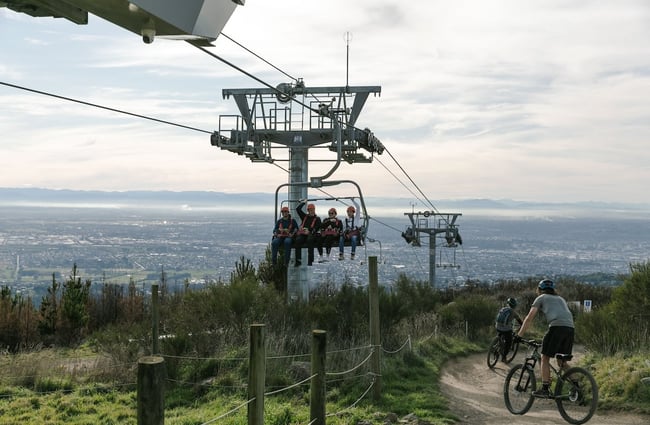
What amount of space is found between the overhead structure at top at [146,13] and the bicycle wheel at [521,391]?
8159 millimetres

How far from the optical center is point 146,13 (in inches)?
154

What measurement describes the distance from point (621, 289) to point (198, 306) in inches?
414

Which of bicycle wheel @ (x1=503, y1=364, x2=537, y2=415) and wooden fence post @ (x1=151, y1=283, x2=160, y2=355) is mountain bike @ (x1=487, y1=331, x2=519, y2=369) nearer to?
bicycle wheel @ (x1=503, y1=364, x2=537, y2=415)

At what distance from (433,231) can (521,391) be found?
95.9 feet

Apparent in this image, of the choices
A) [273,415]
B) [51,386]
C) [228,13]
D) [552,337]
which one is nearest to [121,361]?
[51,386]

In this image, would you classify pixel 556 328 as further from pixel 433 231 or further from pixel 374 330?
pixel 433 231

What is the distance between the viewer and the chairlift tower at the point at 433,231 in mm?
40000

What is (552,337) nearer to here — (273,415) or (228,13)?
(273,415)

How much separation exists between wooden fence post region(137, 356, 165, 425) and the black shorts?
7.00 meters

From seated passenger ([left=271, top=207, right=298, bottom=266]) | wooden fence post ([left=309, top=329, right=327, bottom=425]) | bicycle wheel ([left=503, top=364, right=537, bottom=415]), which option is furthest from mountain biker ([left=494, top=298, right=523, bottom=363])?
wooden fence post ([left=309, top=329, right=327, bottom=425])

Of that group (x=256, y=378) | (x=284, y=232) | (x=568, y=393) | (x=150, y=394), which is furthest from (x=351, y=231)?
(x=150, y=394)

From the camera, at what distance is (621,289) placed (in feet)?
57.6

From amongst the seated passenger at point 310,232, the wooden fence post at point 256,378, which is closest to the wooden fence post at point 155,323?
the seated passenger at point 310,232

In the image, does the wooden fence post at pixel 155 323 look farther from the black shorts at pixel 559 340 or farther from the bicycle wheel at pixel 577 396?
the bicycle wheel at pixel 577 396
